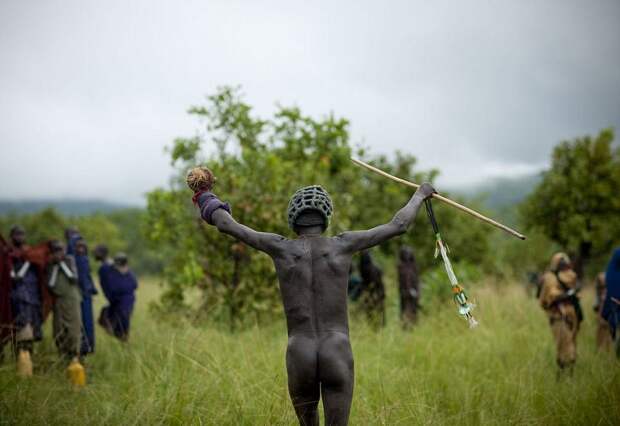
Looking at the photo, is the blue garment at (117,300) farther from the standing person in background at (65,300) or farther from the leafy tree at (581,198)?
the leafy tree at (581,198)

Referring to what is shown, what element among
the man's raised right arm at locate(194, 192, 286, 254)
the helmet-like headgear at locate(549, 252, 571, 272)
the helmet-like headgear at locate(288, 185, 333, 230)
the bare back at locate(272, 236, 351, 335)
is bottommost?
the bare back at locate(272, 236, 351, 335)

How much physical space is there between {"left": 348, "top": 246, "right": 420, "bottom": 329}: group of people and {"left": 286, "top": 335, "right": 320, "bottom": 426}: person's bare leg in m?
6.06

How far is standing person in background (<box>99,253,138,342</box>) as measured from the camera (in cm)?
799

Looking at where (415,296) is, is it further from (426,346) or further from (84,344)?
(84,344)

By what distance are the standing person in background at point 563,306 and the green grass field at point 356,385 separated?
0.28 metres

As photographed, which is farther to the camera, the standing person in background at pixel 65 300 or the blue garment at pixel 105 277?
the blue garment at pixel 105 277

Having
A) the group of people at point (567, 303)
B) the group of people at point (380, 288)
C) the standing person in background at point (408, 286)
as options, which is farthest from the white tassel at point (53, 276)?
the group of people at point (567, 303)

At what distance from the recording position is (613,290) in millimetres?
6629

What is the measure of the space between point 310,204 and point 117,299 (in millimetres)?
5584

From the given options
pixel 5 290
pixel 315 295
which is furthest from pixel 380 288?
pixel 315 295

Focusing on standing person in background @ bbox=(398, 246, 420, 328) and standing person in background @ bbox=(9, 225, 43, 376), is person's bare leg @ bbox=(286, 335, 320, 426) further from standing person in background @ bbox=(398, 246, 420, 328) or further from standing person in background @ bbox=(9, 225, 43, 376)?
standing person in background @ bbox=(398, 246, 420, 328)

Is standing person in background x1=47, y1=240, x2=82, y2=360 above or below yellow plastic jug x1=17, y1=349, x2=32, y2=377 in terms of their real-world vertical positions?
above

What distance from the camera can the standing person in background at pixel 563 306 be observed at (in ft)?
21.8

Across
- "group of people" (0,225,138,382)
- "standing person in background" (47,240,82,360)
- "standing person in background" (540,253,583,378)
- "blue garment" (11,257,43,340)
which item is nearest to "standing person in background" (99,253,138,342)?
"group of people" (0,225,138,382)
